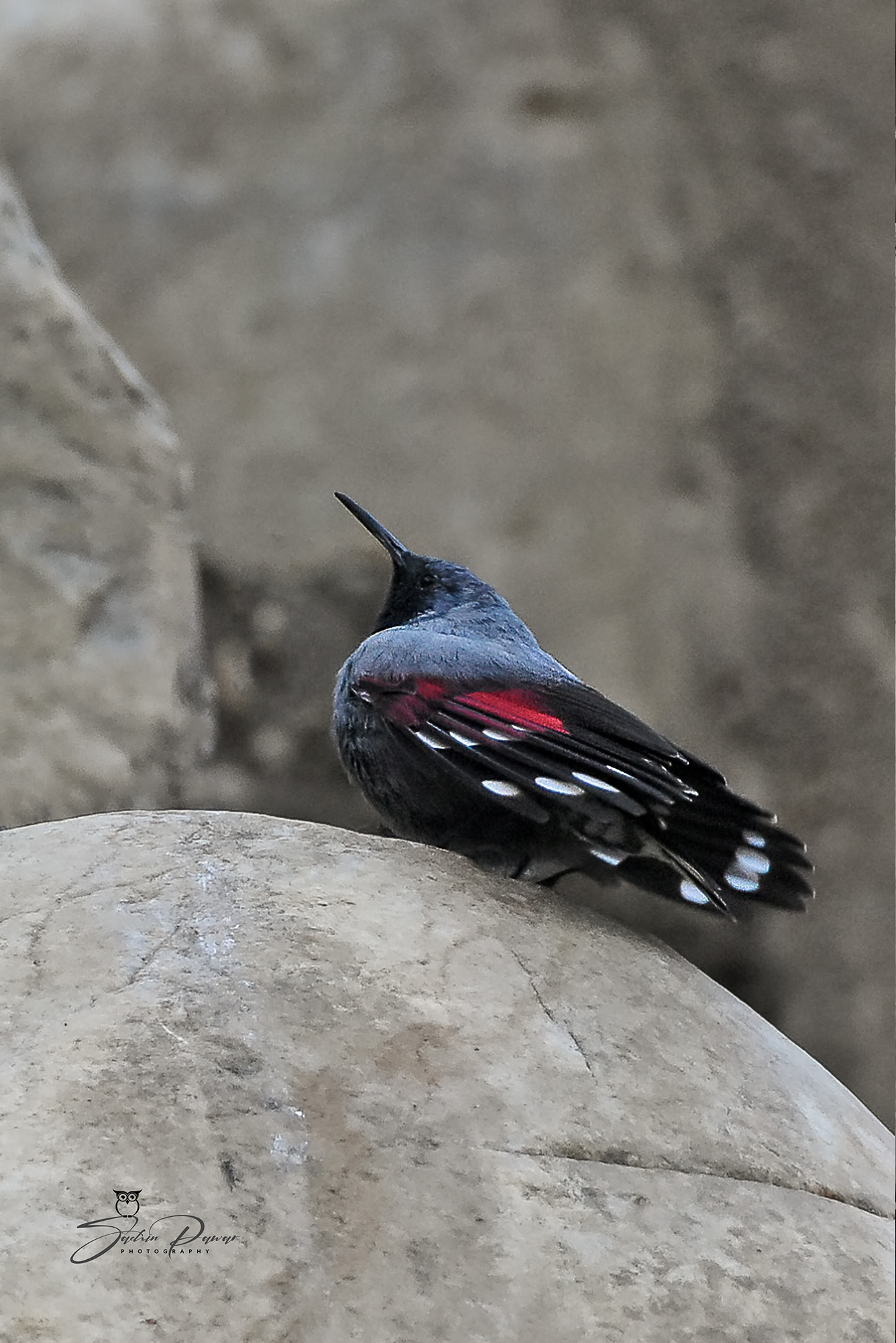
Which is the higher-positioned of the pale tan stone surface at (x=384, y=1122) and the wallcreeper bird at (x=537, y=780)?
the wallcreeper bird at (x=537, y=780)

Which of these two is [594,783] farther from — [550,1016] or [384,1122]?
[384,1122]

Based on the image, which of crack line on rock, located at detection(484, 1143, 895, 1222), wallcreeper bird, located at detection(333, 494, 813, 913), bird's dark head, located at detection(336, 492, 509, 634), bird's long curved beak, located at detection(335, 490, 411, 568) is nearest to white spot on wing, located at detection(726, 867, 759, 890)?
wallcreeper bird, located at detection(333, 494, 813, 913)

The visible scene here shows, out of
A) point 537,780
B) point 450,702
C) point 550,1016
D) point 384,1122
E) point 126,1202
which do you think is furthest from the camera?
point 450,702

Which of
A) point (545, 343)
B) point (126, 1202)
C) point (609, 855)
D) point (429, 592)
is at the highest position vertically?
point (545, 343)

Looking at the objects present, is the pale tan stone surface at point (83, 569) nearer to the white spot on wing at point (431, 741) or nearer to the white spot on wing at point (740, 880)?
the white spot on wing at point (431, 741)

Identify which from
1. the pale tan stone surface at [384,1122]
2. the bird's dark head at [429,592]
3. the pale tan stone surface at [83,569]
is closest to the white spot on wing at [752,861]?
the pale tan stone surface at [384,1122]

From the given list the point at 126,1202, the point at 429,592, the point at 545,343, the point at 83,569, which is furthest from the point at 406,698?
the point at 545,343

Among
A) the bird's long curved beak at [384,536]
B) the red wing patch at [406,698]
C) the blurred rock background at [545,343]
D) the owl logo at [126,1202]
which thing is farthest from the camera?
the blurred rock background at [545,343]

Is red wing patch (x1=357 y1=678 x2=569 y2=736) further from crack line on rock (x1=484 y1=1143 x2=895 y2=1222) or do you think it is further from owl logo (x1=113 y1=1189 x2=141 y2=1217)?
owl logo (x1=113 y1=1189 x2=141 y2=1217)
